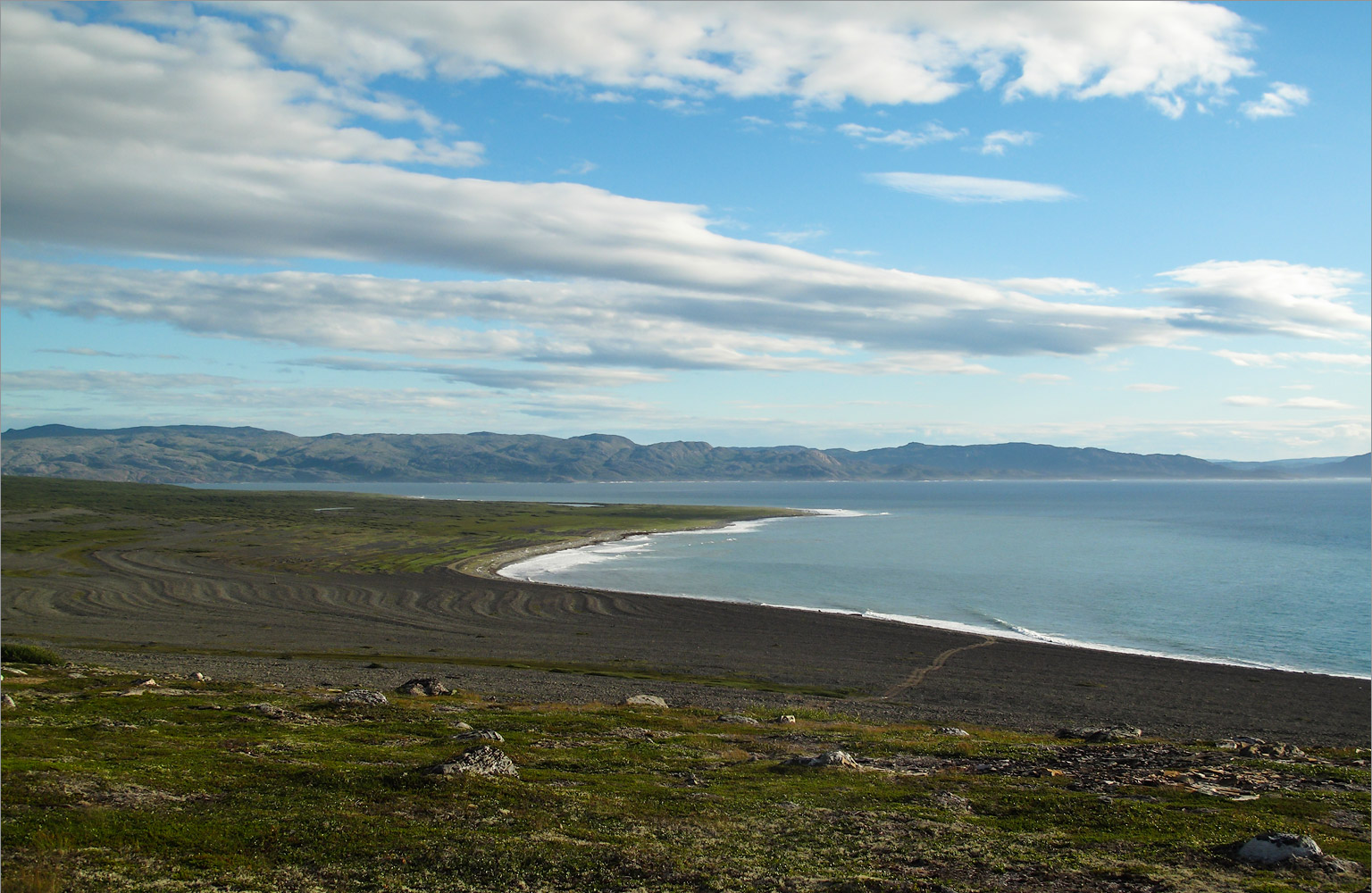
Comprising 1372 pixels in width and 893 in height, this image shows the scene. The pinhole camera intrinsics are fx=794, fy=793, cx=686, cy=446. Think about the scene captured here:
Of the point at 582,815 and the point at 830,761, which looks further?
the point at 830,761

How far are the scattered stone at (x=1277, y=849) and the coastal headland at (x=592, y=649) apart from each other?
19.6 meters

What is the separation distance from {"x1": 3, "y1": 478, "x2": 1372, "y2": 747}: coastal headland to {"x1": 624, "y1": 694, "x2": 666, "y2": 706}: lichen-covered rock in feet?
6.75

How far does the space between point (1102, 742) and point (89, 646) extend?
5548cm

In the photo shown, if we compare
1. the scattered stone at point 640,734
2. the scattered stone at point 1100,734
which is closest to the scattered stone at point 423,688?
the scattered stone at point 640,734

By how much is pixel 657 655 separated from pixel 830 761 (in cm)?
3102

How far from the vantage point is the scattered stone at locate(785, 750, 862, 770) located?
22562 millimetres

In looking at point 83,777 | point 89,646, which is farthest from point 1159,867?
point 89,646

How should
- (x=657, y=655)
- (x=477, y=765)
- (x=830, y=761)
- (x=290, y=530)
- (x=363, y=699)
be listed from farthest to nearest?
(x=290, y=530) < (x=657, y=655) < (x=363, y=699) < (x=830, y=761) < (x=477, y=765)

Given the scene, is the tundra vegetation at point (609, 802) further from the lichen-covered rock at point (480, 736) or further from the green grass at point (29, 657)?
the green grass at point (29, 657)

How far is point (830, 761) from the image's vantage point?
2264 centimetres

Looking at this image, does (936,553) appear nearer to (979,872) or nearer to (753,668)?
(753,668)

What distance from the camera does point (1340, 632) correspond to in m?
62.1

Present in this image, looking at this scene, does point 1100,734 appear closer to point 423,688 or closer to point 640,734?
point 640,734

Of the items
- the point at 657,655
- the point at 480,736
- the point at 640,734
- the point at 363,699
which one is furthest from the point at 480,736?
the point at 657,655
